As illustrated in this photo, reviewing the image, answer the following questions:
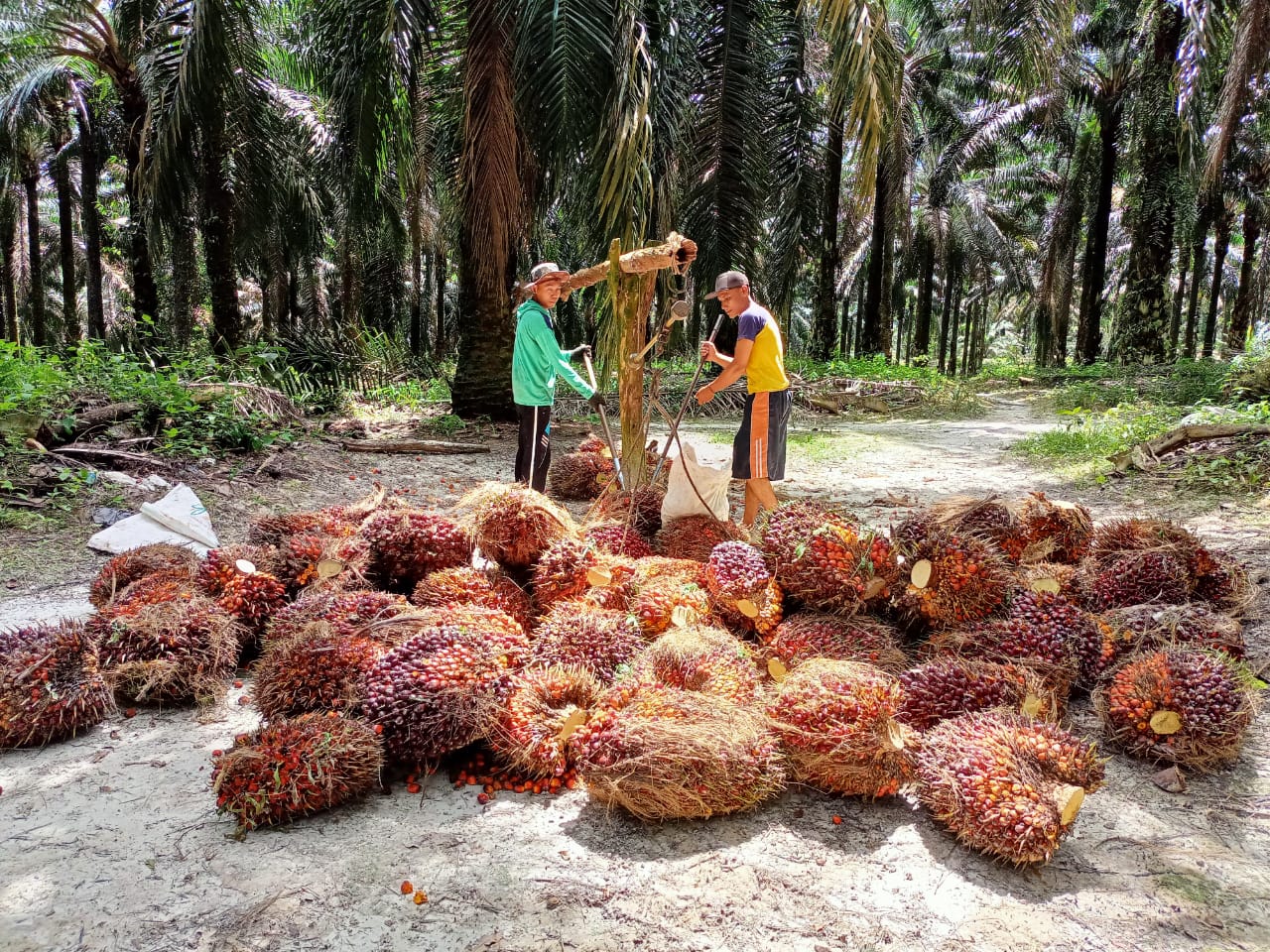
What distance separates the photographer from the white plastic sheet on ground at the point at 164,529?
15.9 feet

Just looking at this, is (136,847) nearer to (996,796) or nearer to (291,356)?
(996,796)

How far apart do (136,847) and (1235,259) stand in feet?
Answer: 181

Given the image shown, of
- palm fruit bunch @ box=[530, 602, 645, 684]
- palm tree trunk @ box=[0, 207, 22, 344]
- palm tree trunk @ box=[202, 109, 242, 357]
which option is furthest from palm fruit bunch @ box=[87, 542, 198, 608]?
palm tree trunk @ box=[0, 207, 22, 344]

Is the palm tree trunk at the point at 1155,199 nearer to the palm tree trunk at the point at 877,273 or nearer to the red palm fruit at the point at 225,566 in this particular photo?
the palm tree trunk at the point at 877,273

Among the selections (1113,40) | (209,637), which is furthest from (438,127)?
(1113,40)

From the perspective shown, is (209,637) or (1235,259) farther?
(1235,259)

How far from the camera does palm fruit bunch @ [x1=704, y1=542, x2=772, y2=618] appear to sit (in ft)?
10.4

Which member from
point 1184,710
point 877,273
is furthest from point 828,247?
point 1184,710

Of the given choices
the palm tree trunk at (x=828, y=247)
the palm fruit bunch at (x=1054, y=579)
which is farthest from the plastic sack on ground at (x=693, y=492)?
the palm tree trunk at (x=828, y=247)

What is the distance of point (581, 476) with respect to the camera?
6.61 m

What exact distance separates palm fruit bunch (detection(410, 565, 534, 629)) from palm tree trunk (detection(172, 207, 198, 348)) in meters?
10.2

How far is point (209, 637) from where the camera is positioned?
3.20 meters

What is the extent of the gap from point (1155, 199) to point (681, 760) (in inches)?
673

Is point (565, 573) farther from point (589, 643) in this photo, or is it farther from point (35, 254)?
point (35, 254)
